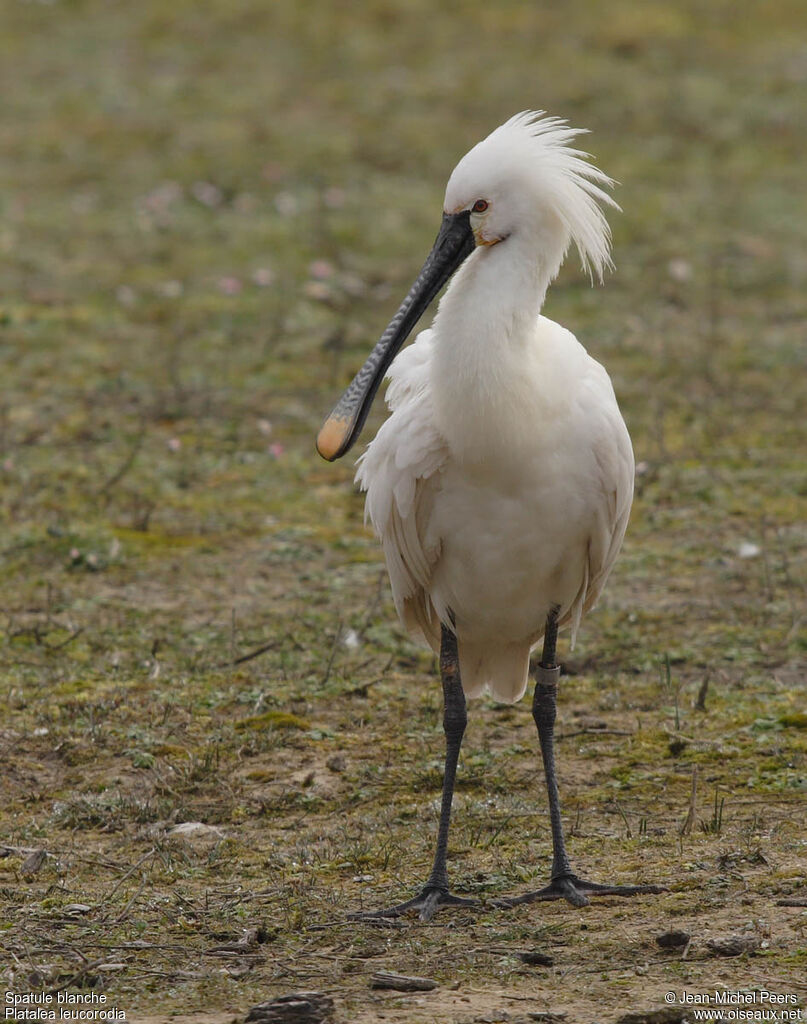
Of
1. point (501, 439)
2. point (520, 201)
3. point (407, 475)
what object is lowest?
point (407, 475)

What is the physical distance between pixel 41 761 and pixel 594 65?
13.5 meters

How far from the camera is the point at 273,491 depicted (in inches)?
351

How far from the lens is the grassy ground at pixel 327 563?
15.0 ft

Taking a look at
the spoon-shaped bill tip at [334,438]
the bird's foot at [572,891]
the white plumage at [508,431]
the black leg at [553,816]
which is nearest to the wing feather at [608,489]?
the white plumage at [508,431]

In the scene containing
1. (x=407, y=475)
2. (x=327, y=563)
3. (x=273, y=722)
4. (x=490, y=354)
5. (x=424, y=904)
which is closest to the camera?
(x=424, y=904)

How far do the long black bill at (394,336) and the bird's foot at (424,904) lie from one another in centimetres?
142

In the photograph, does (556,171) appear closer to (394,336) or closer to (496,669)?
(394,336)

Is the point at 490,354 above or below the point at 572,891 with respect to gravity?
above

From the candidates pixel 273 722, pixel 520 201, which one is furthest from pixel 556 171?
pixel 273 722

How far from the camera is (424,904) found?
4.79m

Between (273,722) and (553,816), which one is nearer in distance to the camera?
(553,816)

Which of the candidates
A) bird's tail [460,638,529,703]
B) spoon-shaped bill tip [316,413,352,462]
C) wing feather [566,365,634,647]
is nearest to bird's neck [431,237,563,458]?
wing feather [566,365,634,647]

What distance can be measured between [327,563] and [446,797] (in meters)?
3.03

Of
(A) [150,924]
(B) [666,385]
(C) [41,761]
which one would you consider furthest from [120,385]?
(A) [150,924]
